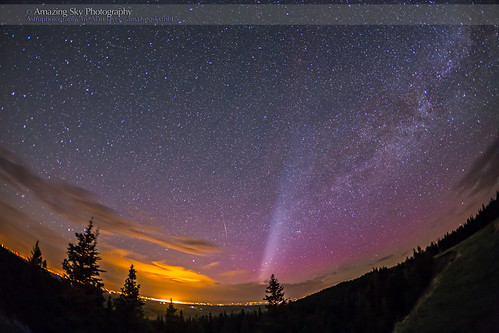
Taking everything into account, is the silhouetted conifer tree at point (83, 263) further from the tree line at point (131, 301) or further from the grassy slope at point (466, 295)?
the grassy slope at point (466, 295)

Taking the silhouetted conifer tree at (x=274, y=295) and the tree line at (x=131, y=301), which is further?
the silhouetted conifer tree at (x=274, y=295)

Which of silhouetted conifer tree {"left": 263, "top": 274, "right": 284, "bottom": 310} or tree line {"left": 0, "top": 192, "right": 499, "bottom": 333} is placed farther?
silhouetted conifer tree {"left": 263, "top": 274, "right": 284, "bottom": 310}

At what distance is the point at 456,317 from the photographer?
18.6m

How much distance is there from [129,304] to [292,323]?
23.0 m

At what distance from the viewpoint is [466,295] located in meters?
19.6

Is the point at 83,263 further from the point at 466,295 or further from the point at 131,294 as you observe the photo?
the point at 466,295

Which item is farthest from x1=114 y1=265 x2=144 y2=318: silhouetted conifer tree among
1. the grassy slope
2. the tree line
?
the grassy slope

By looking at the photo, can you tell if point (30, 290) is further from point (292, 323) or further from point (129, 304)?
point (292, 323)

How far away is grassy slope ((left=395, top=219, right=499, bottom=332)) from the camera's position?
17.2 m

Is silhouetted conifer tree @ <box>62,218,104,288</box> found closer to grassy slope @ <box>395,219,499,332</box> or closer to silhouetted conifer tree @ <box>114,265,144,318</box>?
silhouetted conifer tree @ <box>114,265,144,318</box>

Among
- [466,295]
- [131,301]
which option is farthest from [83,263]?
[466,295]

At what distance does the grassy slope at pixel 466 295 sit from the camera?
17219mm

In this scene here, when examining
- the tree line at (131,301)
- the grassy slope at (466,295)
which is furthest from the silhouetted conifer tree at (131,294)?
the grassy slope at (466,295)

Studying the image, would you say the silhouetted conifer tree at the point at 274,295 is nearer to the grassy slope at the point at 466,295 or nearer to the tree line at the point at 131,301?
the tree line at the point at 131,301
